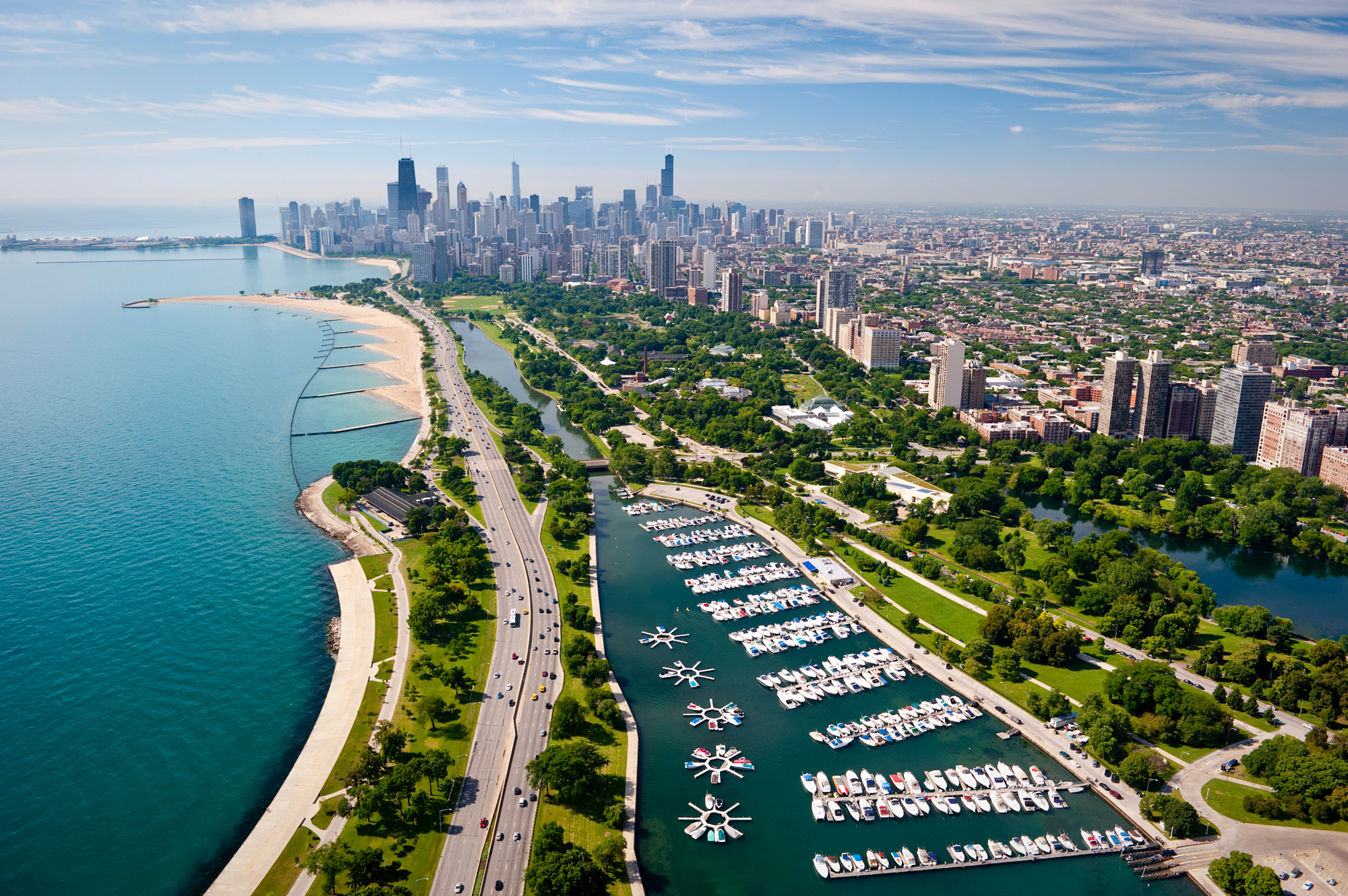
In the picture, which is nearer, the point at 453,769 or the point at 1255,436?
the point at 453,769

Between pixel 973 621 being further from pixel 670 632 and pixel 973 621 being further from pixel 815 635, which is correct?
pixel 670 632

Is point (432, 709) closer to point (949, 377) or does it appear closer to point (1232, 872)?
point (1232, 872)

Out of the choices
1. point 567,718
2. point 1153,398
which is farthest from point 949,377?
point 567,718

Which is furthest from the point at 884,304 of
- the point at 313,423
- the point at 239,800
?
the point at 239,800

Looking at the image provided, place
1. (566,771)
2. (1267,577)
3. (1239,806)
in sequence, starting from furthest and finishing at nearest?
(1267,577), (1239,806), (566,771)

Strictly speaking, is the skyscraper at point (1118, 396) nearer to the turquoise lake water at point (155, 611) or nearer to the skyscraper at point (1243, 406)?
the skyscraper at point (1243, 406)

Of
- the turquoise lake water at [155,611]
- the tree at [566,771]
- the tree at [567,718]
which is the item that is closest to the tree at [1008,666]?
the tree at [566,771]
